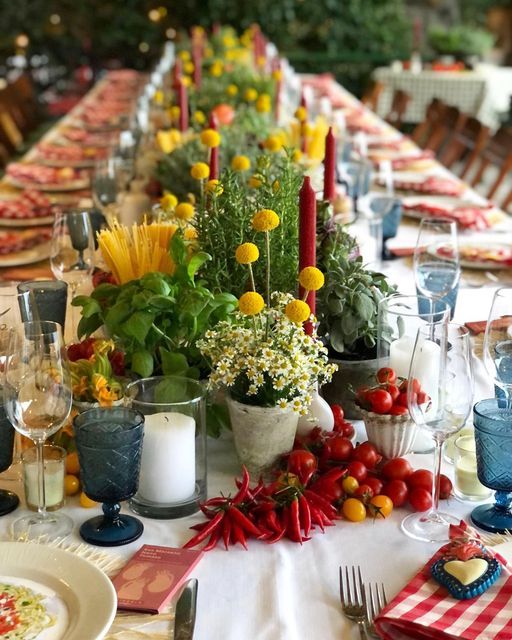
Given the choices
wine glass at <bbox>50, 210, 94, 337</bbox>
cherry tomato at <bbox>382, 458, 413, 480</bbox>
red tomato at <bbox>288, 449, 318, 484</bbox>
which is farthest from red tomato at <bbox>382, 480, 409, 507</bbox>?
wine glass at <bbox>50, 210, 94, 337</bbox>

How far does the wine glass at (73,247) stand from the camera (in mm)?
2086

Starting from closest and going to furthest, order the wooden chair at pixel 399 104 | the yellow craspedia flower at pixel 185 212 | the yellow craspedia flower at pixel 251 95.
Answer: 1. the yellow craspedia flower at pixel 185 212
2. the yellow craspedia flower at pixel 251 95
3. the wooden chair at pixel 399 104

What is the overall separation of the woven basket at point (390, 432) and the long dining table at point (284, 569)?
90 mm

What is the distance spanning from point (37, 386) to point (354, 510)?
0.47 m

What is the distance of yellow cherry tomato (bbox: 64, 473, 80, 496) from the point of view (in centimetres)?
140

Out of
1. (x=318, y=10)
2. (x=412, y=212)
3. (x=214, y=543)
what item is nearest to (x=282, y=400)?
(x=214, y=543)

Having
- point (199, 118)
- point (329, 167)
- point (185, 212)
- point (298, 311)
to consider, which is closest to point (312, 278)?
point (298, 311)

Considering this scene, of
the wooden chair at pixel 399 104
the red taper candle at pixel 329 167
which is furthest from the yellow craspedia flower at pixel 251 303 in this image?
the wooden chair at pixel 399 104

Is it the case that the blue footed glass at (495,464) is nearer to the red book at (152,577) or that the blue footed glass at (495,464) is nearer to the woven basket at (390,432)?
the woven basket at (390,432)

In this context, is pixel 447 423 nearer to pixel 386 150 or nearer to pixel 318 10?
pixel 386 150

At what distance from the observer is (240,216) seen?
1.67 m

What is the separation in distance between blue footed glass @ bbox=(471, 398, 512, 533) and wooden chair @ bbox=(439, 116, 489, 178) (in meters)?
4.16

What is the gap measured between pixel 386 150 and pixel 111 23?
8383 millimetres

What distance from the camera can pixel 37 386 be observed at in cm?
128
